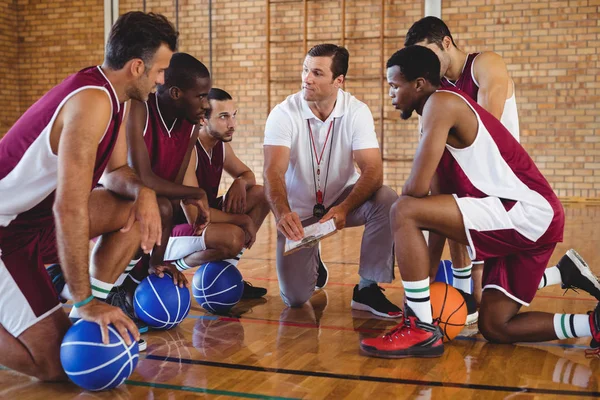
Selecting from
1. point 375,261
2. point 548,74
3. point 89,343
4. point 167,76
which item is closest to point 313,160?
point 375,261

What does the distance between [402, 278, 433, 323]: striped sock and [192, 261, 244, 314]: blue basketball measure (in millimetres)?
1038

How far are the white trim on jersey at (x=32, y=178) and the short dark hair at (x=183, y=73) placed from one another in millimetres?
1072

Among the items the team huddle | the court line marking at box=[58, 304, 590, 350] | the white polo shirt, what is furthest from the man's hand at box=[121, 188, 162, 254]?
the white polo shirt

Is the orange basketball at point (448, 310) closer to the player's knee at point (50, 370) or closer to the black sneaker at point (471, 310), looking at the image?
the black sneaker at point (471, 310)

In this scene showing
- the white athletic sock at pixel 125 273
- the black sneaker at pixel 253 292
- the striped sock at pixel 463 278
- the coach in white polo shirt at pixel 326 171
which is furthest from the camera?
the black sneaker at pixel 253 292

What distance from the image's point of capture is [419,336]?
9.19 feet

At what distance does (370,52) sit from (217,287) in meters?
7.84

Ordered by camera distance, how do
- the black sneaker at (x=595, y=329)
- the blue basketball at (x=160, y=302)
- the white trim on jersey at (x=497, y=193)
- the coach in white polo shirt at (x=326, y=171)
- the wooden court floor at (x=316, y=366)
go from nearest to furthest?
the wooden court floor at (x=316, y=366)
the black sneaker at (x=595, y=329)
the white trim on jersey at (x=497, y=193)
the blue basketball at (x=160, y=302)
the coach in white polo shirt at (x=326, y=171)

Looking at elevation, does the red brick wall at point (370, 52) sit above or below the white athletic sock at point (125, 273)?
above

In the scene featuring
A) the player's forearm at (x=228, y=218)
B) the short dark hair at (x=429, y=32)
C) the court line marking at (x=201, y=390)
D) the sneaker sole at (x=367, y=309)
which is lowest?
the sneaker sole at (x=367, y=309)

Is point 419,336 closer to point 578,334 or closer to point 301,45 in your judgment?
point 578,334

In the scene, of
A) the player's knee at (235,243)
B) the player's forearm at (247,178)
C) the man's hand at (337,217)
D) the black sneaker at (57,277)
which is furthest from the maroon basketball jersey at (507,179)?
the black sneaker at (57,277)

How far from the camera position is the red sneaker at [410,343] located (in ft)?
9.12

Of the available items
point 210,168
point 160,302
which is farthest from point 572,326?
point 210,168
